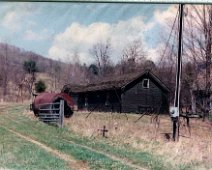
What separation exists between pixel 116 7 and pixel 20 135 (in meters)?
1.99

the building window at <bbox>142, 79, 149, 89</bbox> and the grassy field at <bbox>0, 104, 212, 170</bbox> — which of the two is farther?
the building window at <bbox>142, 79, 149, 89</bbox>

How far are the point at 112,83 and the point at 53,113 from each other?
0.84 meters

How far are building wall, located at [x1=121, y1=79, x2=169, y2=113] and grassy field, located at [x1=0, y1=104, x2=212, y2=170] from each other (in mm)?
116

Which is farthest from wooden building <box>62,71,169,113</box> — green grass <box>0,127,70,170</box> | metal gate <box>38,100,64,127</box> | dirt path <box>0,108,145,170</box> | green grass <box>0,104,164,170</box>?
green grass <box>0,127,70,170</box>

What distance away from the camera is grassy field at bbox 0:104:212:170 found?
8961 mm

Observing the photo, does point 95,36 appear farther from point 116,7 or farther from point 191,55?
point 191,55

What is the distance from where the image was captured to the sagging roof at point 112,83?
937 cm

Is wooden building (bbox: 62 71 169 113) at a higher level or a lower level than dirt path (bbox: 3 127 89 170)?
higher

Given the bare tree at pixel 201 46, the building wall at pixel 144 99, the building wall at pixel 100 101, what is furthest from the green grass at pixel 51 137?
the bare tree at pixel 201 46

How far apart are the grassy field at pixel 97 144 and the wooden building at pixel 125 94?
0.12 m

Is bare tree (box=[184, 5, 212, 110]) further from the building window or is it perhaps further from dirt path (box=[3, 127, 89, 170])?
dirt path (box=[3, 127, 89, 170])

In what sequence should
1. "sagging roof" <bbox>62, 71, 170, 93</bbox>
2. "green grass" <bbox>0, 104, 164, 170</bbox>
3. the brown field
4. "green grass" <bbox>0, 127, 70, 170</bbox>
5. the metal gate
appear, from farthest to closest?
the metal gate
"sagging roof" <bbox>62, 71, 170, 93</bbox>
the brown field
"green grass" <bbox>0, 104, 164, 170</bbox>
"green grass" <bbox>0, 127, 70, 170</bbox>

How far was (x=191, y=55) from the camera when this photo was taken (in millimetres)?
9344

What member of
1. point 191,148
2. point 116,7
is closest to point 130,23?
point 116,7
